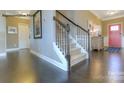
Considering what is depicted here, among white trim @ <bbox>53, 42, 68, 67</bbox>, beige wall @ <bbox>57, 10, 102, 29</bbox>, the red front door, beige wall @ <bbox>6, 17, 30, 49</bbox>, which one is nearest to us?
white trim @ <bbox>53, 42, 68, 67</bbox>

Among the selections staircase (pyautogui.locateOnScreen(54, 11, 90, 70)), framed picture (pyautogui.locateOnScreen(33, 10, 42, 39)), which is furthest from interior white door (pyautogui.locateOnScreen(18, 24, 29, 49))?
staircase (pyautogui.locateOnScreen(54, 11, 90, 70))

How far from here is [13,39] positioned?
9688 mm

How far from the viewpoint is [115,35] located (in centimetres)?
1086

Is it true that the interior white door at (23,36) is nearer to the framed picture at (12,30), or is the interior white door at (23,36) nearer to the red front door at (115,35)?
the framed picture at (12,30)

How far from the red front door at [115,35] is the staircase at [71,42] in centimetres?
528

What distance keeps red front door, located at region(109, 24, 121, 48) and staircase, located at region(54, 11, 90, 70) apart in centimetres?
528

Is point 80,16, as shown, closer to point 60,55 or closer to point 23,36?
point 60,55

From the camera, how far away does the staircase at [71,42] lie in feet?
12.5

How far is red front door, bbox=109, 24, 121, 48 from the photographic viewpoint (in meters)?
10.6

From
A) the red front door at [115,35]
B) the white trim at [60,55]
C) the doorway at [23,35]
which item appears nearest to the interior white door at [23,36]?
the doorway at [23,35]

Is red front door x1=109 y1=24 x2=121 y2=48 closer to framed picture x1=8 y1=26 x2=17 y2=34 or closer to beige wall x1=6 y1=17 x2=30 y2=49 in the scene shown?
beige wall x1=6 y1=17 x2=30 y2=49
